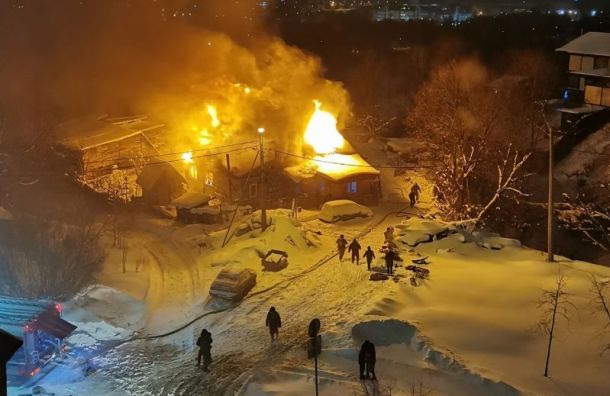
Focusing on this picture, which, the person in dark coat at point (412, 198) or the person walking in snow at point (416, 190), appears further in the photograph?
the person walking in snow at point (416, 190)

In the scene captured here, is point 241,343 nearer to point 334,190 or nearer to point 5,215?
point 5,215

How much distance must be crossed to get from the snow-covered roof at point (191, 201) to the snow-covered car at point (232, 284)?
11064mm

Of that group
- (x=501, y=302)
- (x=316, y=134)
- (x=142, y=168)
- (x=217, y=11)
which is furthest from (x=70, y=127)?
(x=501, y=302)

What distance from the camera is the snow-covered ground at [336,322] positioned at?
15406 millimetres

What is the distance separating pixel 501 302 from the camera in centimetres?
1991

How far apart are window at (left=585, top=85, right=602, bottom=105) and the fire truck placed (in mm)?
38336

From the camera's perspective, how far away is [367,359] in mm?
15164

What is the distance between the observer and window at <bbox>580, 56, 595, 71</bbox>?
4534cm

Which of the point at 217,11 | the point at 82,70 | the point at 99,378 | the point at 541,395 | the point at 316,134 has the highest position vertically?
the point at 217,11

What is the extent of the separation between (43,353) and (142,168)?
22.7 meters

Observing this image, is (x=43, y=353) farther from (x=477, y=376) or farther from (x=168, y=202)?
(x=168, y=202)

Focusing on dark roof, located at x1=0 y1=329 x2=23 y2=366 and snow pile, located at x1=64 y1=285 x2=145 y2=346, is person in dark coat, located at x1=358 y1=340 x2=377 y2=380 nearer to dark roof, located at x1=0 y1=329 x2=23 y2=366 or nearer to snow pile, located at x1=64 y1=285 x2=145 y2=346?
snow pile, located at x1=64 y1=285 x2=145 y2=346

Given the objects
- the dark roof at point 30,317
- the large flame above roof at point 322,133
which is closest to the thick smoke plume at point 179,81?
the large flame above roof at point 322,133

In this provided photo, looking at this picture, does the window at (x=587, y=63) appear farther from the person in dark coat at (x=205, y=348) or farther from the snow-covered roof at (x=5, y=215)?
the snow-covered roof at (x=5, y=215)
